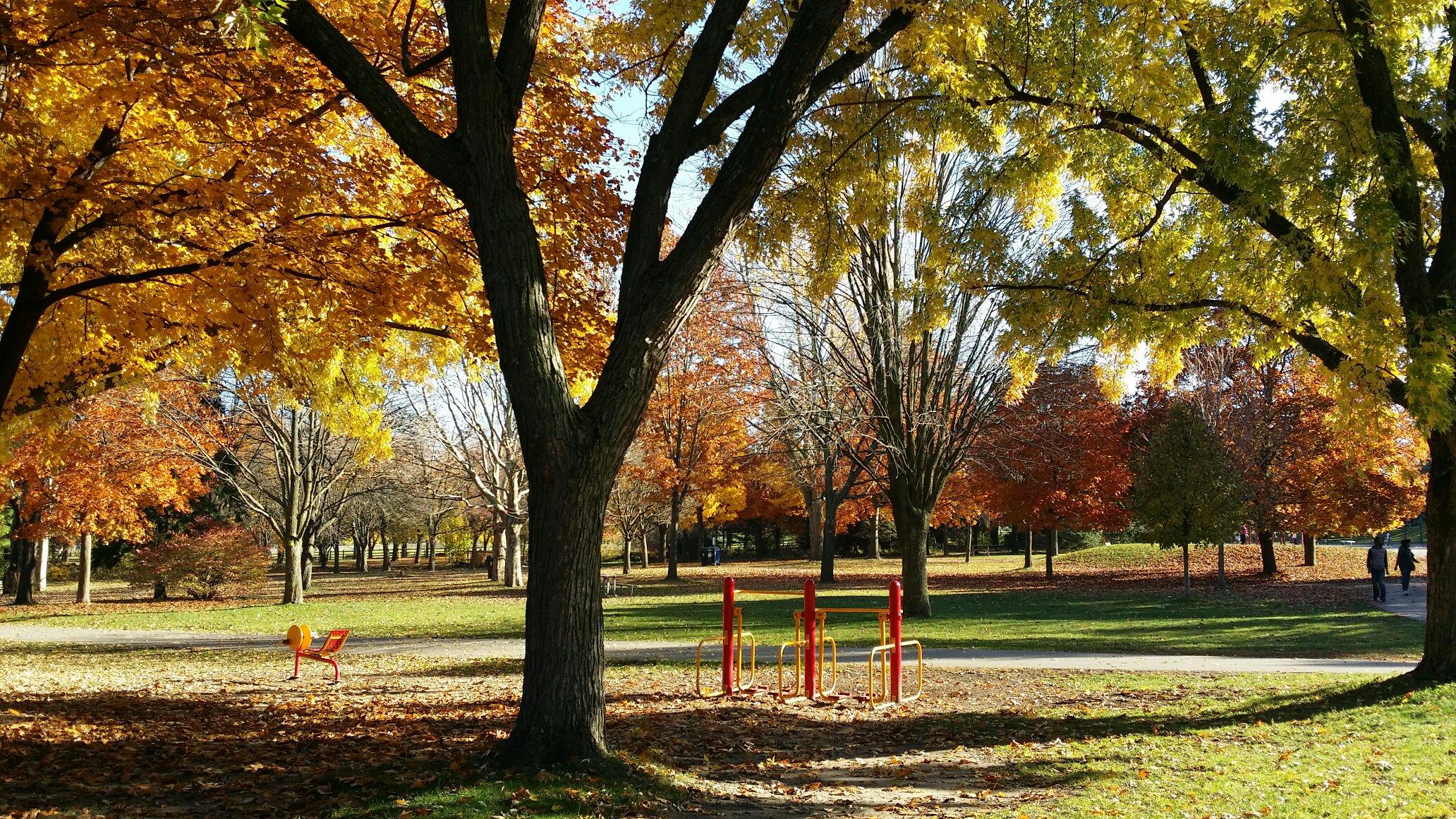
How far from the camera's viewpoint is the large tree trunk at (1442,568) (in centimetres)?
975

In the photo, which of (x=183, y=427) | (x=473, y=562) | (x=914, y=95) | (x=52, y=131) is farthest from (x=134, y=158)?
(x=473, y=562)

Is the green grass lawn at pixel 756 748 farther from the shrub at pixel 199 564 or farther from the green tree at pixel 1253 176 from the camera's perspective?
the shrub at pixel 199 564

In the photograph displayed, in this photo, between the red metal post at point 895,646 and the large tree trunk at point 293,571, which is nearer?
the red metal post at point 895,646

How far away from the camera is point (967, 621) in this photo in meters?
→ 19.5

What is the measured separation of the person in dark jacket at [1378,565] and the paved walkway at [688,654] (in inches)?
428

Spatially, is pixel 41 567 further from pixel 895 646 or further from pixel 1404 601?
pixel 1404 601

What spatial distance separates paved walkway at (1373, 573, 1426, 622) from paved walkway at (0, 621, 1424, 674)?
26.4 ft

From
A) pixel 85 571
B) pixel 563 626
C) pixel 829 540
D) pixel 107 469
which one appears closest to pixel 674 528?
pixel 829 540

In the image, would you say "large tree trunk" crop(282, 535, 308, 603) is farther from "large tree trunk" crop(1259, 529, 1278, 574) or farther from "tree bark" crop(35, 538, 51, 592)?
"large tree trunk" crop(1259, 529, 1278, 574)

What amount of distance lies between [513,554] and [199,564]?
30.9ft

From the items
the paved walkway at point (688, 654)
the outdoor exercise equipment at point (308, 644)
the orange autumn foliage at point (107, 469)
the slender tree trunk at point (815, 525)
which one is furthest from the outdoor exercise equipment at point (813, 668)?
the slender tree trunk at point (815, 525)

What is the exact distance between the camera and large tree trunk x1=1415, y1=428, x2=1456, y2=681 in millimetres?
9750

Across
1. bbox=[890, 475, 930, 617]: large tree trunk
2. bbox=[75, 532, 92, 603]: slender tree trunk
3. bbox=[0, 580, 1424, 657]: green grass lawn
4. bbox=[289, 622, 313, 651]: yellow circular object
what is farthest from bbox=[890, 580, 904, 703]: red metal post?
bbox=[75, 532, 92, 603]: slender tree trunk

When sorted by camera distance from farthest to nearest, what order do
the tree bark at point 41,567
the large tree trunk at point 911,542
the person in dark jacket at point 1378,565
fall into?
1. the tree bark at point 41,567
2. the person in dark jacket at point 1378,565
3. the large tree trunk at point 911,542
